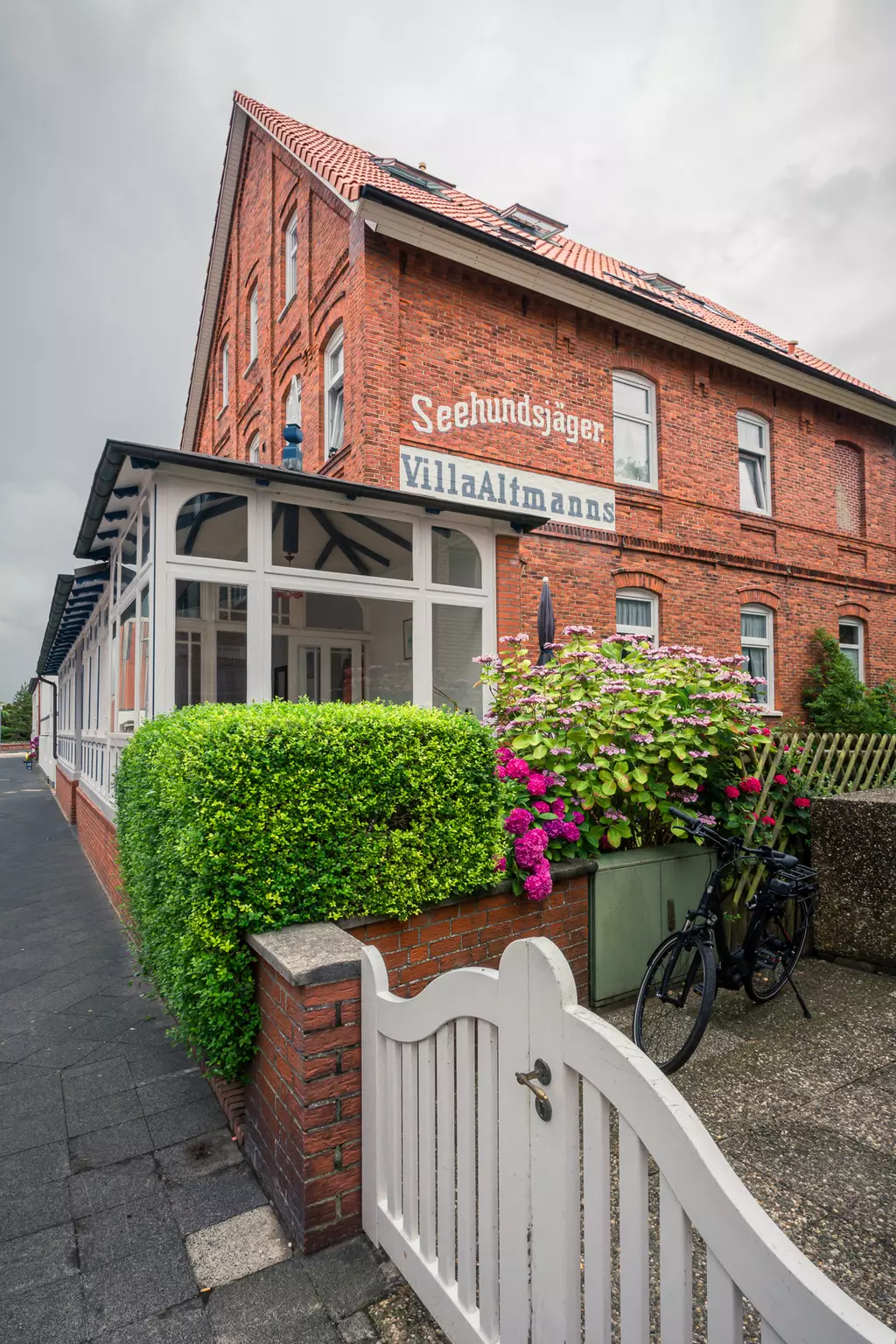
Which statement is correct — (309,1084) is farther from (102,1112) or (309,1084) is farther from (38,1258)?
(102,1112)

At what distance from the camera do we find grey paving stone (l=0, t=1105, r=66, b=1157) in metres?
2.91

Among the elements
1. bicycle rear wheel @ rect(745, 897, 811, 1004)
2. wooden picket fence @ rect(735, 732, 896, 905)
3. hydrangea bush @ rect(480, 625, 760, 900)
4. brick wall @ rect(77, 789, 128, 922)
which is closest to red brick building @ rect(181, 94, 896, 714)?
hydrangea bush @ rect(480, 625, 760, 900)

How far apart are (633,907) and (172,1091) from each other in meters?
2.70

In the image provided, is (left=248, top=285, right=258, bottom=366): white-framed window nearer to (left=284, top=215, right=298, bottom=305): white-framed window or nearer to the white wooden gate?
(left=284, top=215, right=298, bottom=305): white-framed window

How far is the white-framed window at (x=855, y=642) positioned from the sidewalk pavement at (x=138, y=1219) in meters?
14.2

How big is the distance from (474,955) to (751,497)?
469 inches

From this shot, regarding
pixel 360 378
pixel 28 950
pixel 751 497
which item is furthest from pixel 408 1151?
pixel 751 497

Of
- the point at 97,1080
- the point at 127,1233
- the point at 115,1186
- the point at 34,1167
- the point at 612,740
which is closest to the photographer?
the point at 127,1233

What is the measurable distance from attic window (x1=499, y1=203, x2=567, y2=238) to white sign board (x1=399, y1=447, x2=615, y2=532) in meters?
5.49

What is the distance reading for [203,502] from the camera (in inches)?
238

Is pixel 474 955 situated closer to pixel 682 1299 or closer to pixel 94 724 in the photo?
pixel 682 1299

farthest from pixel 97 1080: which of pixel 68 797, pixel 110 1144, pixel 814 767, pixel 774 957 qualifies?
pixel 68 797

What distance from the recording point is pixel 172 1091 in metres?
3.34

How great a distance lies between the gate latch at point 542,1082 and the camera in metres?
1.54
